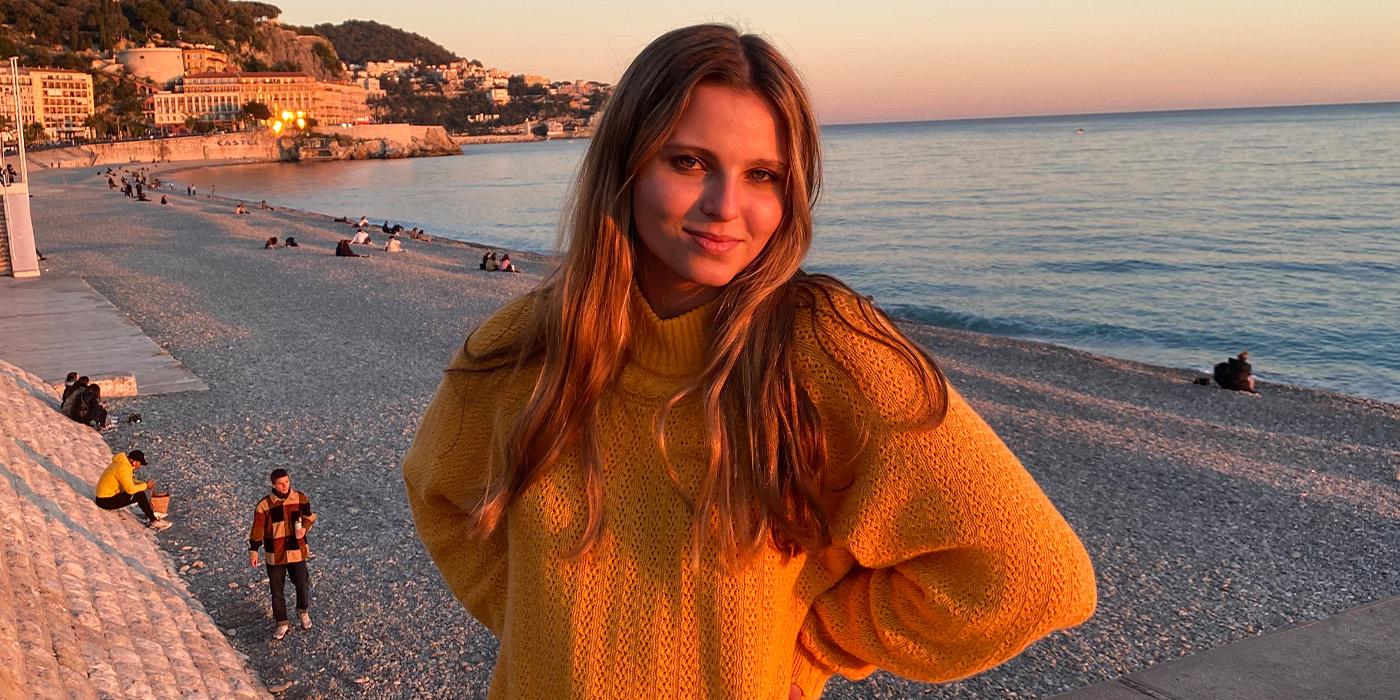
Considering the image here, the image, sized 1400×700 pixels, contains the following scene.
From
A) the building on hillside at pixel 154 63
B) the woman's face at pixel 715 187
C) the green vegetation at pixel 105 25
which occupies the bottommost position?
the woman's face at pixel 715 187

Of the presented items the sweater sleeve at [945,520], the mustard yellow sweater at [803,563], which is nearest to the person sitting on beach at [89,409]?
the mustard yellow sweater at [803,563]

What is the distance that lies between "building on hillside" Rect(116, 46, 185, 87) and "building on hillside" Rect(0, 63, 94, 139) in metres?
18.4

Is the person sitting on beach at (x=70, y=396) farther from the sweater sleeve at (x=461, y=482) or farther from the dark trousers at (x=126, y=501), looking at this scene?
the sweater sleeve at (x=461, y=482)

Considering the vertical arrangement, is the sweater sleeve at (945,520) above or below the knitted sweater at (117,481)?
above

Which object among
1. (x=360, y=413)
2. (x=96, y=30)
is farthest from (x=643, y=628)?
(x=96, y=30)

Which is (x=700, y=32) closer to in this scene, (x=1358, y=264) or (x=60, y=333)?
(x=60, y=333)

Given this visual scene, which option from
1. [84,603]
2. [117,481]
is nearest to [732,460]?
[84,603]

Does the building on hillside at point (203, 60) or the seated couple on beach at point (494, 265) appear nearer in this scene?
the seated couple on beach at point (494, 265)

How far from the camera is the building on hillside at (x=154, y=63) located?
145m

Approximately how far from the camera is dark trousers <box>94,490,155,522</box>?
6.68 meters

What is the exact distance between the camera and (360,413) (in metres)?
10.3

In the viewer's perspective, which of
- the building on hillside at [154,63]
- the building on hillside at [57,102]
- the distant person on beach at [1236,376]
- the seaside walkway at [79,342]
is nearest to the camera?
the seaside walkway at [79,342]

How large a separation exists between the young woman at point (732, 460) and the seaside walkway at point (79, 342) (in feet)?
33.9

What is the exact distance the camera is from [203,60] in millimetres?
151125
